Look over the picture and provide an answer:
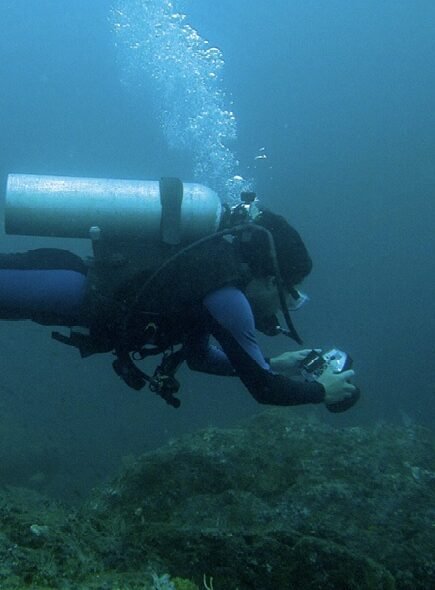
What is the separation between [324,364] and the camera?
11.8 feet

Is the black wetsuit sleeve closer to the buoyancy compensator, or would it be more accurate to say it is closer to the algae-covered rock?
the buoyancy compensator

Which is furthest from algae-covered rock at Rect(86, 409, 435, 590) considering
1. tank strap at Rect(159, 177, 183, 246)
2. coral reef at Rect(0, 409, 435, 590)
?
tank strap at Rect(159, 177, 183, 246)

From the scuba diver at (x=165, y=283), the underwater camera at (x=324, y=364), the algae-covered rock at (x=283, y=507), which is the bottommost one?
the algae-covered rock at (x=283, y=507)

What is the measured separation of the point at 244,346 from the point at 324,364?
82 centimetres

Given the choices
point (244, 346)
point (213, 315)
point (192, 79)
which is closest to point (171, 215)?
point (213, 315)

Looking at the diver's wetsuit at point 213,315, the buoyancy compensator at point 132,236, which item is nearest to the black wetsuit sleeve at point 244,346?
the diver's wetsuit at point 213,315

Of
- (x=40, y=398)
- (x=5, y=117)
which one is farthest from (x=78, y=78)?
(x=40, y=398)

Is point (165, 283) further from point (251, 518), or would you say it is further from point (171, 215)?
point (251, 518)

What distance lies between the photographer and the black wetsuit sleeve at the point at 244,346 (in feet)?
9.99

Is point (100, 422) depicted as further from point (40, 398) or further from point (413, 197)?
point (413, 197)

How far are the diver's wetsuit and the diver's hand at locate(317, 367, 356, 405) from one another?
2.3 inches

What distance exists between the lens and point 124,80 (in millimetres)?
96688

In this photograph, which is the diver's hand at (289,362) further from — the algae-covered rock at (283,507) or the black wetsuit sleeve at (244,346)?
the algae-covered rock at (283,507)

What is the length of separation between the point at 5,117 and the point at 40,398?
79447mm
